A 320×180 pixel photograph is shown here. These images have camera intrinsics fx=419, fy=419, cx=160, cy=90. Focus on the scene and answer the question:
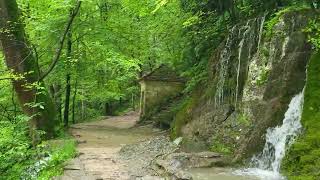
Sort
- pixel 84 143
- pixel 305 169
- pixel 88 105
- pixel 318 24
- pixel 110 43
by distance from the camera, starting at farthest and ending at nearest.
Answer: pixel 88 105 < pixel 110 43 < pixel 84 143 < pixel 318 24 < pixel 305 169

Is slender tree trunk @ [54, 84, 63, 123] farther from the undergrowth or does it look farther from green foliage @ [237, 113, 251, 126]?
green foliage @ [237, 113, 251, 126]

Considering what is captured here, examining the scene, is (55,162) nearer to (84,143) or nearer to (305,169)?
(84,143)

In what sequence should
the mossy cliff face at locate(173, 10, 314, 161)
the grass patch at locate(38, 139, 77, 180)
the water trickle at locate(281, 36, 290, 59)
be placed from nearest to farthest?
the grass patch at locate(38, 139, 77, 180)
the mossy cliff face at locate(173, 10, 314, 161)
the water trickle at locate(281, 36, 290, 59)

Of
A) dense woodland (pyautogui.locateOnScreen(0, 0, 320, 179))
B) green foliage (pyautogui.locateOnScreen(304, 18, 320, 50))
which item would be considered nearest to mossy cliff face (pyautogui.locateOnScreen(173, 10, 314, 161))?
green foliage (pyautogui.locateOnScreen(304, 18, 320, 50))

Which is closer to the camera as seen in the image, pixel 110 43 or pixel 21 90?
pixel 21 90

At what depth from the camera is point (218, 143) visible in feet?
35.4

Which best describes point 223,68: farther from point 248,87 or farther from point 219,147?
point 219,147

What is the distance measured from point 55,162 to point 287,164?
5.12 m

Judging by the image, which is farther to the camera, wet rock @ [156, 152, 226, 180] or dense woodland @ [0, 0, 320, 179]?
dense woodland @ [0, 0, 320, 179]

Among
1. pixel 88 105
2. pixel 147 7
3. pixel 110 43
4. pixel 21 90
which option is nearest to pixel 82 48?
pixel 110 43

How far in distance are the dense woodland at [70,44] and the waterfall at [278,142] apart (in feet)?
4.86

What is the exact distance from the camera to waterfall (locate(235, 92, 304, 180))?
29.3ft

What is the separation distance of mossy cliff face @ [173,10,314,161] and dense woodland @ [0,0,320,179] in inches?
20.5

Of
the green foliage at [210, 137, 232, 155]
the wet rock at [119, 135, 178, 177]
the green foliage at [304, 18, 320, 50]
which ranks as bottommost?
the wet rock at [119, 135, 178, 177]
